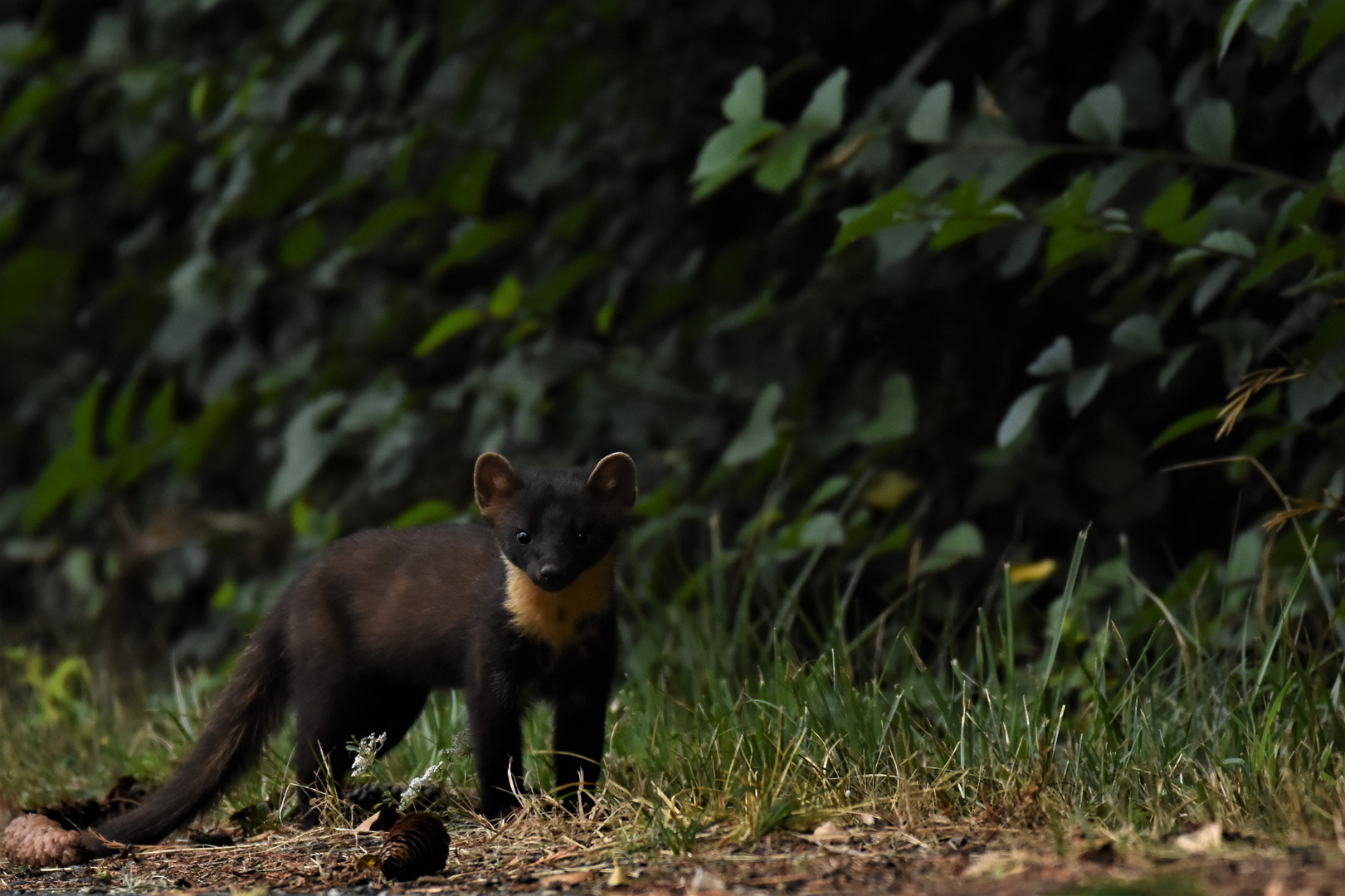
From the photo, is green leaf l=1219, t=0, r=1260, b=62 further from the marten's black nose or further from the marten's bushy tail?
the marten's bushy tail

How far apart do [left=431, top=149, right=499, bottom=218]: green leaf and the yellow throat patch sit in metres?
1.87

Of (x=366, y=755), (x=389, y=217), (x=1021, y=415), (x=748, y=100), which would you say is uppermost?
(x=748, y=100)

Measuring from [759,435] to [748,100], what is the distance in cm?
118

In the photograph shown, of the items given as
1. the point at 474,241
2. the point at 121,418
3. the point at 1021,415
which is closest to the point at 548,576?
the point at 1021,415

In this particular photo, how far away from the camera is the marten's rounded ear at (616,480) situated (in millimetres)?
4152

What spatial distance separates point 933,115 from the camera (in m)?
4.61

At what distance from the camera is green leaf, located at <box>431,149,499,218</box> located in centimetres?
558

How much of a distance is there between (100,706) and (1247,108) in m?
4.62

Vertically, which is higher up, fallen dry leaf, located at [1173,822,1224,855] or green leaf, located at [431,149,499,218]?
green leaf, located at [431,149,499,218]

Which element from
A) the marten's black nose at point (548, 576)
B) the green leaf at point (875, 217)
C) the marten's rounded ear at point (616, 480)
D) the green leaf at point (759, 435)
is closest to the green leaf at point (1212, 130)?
the green leaf at point (875, 217)

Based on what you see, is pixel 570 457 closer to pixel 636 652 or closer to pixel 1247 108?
pixel 636 652

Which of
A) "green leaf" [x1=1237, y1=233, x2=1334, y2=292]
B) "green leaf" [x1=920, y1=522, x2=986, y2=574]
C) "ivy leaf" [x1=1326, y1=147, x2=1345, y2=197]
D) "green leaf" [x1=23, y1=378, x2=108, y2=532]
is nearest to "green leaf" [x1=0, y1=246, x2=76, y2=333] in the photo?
"green leaf" [x1=23, y1=378, x2=108, y2=532]

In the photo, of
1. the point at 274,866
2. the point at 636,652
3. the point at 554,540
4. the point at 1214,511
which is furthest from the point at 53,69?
the point at 1214,511

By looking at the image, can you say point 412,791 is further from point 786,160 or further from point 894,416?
point 894,416
